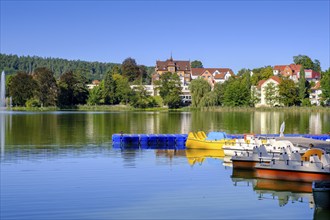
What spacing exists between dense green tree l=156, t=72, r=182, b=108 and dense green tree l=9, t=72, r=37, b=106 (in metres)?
31.0

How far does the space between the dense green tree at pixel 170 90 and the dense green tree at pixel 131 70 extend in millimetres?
21901

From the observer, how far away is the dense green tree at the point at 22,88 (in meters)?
125

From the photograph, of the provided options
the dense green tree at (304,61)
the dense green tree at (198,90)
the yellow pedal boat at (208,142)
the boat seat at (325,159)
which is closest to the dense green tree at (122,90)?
the dense green tree at (198,90)

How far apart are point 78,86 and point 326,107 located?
2371 inches

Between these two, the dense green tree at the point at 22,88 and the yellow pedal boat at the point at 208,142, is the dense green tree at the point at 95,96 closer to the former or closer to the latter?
the dense green tree at the point at 22,88

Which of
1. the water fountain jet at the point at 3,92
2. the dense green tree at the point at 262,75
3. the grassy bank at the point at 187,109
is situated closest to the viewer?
the grassy bank at the point at 187,109

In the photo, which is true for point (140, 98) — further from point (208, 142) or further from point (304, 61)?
point (208, 142)

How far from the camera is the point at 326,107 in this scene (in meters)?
110

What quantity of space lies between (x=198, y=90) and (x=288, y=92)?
790 inches

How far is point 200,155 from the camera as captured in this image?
3192 centimetres

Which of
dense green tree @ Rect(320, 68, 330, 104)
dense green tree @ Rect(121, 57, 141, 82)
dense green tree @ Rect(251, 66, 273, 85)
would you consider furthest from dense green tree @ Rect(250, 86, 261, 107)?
dense green tree @ Rect(121, 57, 141, 82)

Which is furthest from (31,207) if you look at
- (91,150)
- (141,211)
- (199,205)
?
(91,150)

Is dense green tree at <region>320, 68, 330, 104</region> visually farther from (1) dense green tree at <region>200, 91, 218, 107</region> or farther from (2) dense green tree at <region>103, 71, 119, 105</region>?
(2) dense green tree at <region>103, 71, 119, 105</region>

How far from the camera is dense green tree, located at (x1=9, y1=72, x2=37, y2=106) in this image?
124688 mm
